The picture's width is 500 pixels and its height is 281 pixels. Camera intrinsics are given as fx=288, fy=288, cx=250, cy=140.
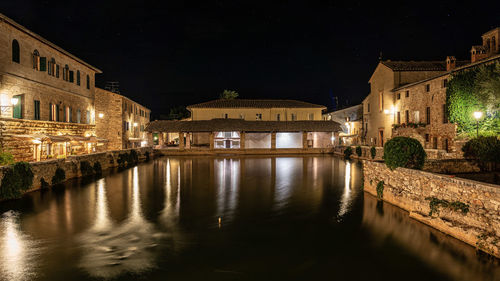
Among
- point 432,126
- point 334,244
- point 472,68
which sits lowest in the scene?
point 334,244

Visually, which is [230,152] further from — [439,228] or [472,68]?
[439,228]

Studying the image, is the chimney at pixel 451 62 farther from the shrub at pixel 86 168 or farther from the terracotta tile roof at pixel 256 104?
the shrub at pixel 86 168

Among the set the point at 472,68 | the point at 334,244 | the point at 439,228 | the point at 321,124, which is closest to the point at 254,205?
the point at 334,244

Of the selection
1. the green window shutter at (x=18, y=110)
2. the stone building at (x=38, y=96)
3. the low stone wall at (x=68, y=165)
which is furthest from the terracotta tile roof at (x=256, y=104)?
the green window shutter at (x=18, y=110)

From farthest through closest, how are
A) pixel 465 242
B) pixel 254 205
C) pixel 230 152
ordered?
pixel 230 152 → pixel 254 205 → pixel 465 242

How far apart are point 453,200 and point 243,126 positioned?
95.8 ft

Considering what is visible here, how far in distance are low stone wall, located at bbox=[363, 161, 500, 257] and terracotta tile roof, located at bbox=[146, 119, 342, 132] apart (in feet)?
80.5

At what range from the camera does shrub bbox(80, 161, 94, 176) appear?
62.1 ft

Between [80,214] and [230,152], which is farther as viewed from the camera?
[230,152]

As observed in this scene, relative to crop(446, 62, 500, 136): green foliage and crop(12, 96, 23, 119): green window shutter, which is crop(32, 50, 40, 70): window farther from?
crop(446, 62, 500, 136): green foliage

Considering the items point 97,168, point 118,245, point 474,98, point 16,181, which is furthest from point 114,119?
point 474,98

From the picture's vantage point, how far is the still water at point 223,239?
6.49 m

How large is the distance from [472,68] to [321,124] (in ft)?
61.0

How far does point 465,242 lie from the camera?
7617 millimetres
